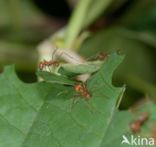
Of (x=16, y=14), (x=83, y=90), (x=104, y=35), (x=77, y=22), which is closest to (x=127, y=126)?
(x=83, y=90)

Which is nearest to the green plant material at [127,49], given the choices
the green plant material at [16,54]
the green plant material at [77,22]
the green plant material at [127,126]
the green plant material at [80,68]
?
the green plant material at [16,54]

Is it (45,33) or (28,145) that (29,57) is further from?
(28,145)

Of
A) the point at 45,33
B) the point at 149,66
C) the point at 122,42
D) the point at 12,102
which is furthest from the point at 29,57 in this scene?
the point at 12,102

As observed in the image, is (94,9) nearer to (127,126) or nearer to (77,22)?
(77,22)

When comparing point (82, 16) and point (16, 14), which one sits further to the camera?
point (16, 14)

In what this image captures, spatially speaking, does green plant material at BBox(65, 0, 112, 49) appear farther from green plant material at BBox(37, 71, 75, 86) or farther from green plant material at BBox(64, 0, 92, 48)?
green plant material at BBox(37, 71, 75, 86)

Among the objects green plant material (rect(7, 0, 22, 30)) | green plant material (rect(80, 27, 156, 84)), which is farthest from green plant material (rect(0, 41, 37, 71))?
green plant material (rect(80, 27, 156, 84))

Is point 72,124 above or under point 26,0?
above

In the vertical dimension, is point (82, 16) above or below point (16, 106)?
above
